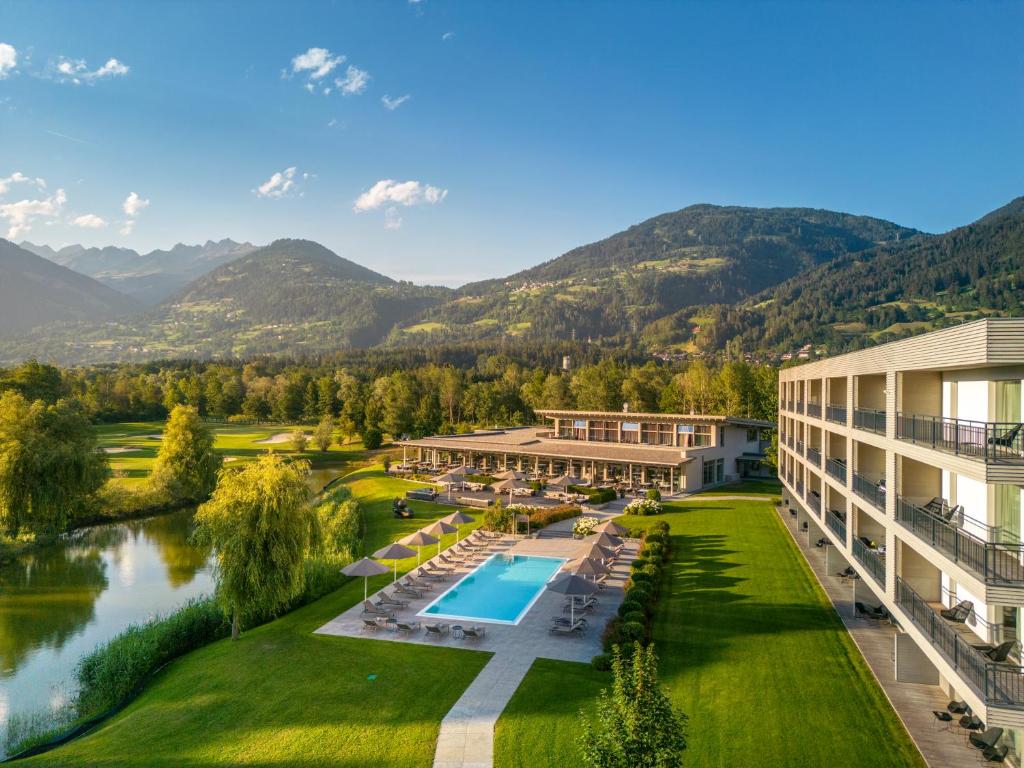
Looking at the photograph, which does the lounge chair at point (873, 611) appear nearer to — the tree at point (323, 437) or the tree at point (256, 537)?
the tree at point (256, 537)

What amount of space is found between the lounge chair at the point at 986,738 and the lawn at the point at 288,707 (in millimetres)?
10770

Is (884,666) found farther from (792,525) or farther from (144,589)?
(144,589)

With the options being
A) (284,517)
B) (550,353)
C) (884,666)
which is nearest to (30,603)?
(284,517)

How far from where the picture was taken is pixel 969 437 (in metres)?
12.3

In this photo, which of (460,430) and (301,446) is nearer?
(301,446)

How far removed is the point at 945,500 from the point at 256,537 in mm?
19666

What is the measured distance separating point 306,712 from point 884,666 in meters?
14.6

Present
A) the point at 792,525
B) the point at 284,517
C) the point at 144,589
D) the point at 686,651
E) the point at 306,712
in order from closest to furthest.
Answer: the point at 306,712 < the point at 686,651 < the point at 284,517 < the point at 144,589 < the point at 792,525

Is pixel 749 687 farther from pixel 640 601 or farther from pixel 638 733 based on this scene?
pixel 638 733

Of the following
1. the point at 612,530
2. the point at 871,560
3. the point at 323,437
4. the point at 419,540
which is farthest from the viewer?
the point at 323,437

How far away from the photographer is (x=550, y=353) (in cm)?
14250

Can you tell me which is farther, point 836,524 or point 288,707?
point 836,524

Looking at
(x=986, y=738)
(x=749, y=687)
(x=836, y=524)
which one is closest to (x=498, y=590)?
(x=749, y=687)

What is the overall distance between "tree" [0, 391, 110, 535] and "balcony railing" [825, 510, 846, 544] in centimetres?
4018
